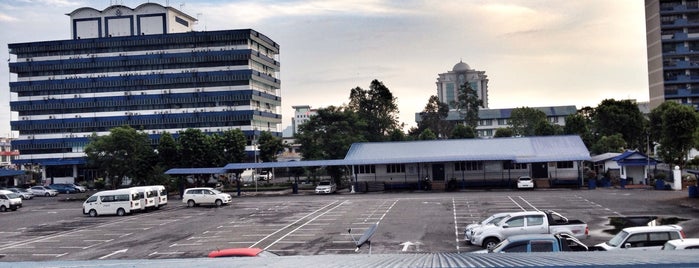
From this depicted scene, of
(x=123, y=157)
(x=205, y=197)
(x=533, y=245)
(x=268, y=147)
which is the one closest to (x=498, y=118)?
(x=268, y=147)

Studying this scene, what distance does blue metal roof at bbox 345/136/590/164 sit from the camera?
52.3 metres

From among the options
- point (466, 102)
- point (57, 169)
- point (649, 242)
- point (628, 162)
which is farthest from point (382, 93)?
point (649, 242)

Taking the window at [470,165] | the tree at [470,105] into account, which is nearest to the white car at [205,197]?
the window at [470,165]

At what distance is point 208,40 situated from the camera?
311 ft

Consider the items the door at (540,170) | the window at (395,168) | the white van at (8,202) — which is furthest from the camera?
the window at (395,168)

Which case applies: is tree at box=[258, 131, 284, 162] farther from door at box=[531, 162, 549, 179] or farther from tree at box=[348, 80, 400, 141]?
door at box=[531, 162, 549, 179]

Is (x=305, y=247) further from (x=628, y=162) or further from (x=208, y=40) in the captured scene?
(x=208, y=40)

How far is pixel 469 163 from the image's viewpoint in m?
55.1

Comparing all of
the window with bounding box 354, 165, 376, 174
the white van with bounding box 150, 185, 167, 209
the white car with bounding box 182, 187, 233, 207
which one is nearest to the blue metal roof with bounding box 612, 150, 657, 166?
the window with bounding box 354, 165, 376, 174

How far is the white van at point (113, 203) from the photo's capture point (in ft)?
125

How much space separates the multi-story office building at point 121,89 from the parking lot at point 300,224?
50980 mm

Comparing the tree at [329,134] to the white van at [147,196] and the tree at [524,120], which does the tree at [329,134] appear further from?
the tree at [524,120]

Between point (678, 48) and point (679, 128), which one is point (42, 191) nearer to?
point (679, 128)

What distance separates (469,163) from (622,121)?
122ft
